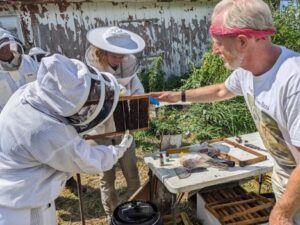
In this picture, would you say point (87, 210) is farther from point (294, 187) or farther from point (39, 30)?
point (39, 30)

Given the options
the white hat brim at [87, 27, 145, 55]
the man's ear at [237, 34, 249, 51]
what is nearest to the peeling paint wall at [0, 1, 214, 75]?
the white hat brim at [87, 27, 145, 55]

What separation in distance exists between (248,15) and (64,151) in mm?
1235

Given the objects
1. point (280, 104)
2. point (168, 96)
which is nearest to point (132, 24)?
point (168, 96)

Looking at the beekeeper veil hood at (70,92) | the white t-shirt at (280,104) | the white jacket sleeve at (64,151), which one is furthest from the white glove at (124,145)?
the white t-shirt at (280,104)

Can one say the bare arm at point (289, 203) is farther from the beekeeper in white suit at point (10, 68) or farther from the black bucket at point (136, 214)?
the beekeeper in white suit at point (10, 68)

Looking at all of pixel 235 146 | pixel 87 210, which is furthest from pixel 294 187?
pixel 87 210

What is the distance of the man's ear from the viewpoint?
5.40 feet

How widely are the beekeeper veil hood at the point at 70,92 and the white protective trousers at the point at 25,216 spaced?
61 cm

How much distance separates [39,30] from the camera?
19.3ft

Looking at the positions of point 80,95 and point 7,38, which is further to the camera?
point 7,38

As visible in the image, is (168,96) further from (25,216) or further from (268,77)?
(25,216)

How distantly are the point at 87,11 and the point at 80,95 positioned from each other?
4963mm

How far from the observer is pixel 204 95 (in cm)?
278

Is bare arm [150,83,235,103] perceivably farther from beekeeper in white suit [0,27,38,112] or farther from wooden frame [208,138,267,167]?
beekeeper in white suit [0,27,38,112]
